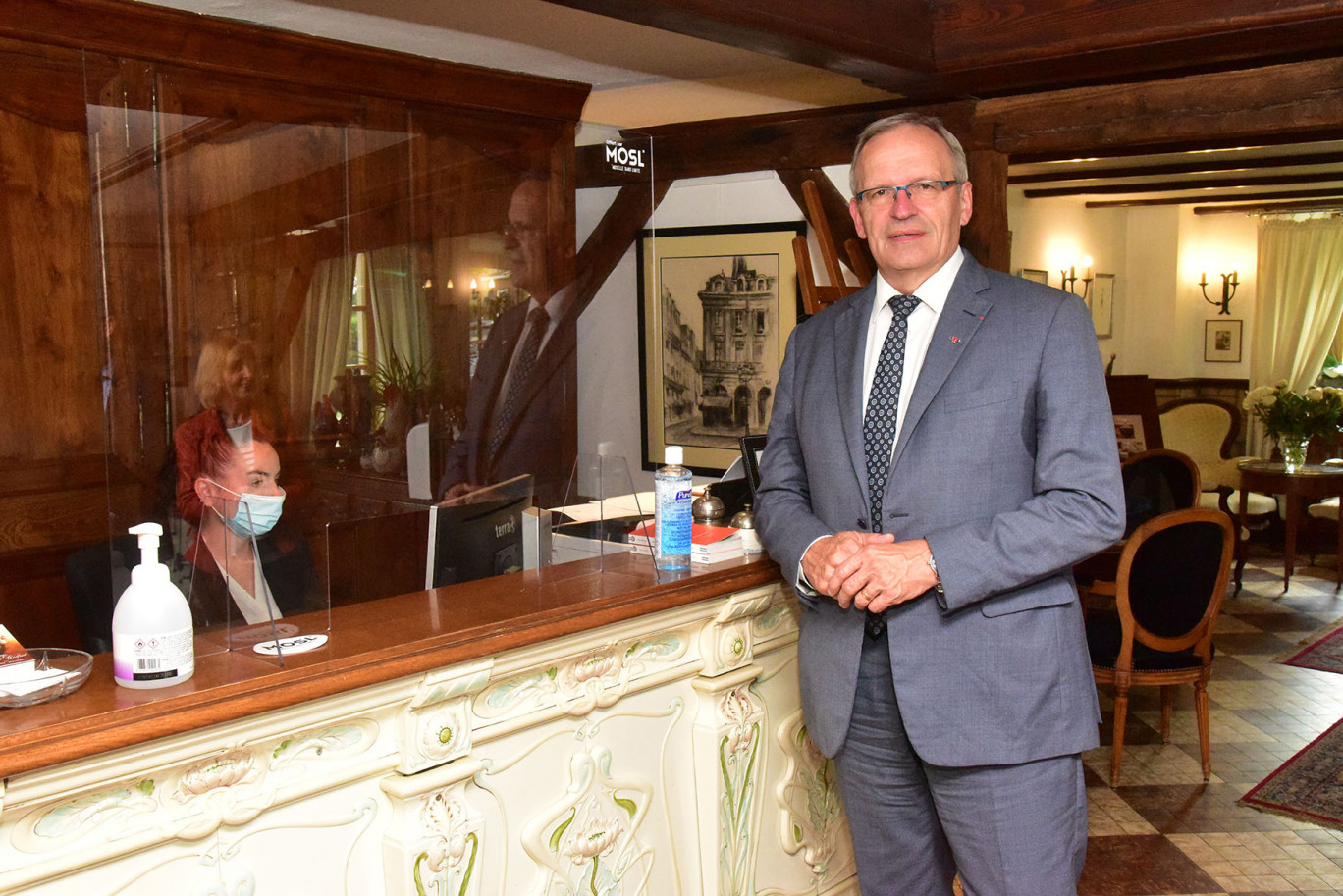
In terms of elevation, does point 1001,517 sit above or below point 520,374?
below

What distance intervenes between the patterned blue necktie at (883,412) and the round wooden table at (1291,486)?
20.3 ft

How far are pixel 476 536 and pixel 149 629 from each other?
85 centimetres

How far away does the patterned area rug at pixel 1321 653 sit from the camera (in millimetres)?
5699

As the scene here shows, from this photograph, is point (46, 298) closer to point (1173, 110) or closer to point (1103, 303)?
point (1173, 110)

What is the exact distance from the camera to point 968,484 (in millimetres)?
1989

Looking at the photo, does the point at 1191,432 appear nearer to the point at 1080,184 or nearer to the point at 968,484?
the point at 1080,184

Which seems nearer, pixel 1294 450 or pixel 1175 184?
pixel 1294 450

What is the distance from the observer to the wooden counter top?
4.59 ft

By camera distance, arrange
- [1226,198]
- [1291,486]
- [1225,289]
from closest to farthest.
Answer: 1. [1291,486]
2. [1226,198]
3. [1225,289]

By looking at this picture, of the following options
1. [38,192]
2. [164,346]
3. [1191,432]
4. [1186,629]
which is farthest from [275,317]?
[1191,432]

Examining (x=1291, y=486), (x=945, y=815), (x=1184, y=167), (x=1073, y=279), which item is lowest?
(x=1291, y=486)

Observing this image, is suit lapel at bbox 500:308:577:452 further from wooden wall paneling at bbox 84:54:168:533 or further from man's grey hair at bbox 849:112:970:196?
man's grey hair at bbox 849:112:970:196

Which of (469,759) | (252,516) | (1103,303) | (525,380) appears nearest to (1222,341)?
(1103,303)

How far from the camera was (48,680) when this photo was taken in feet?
4.88
